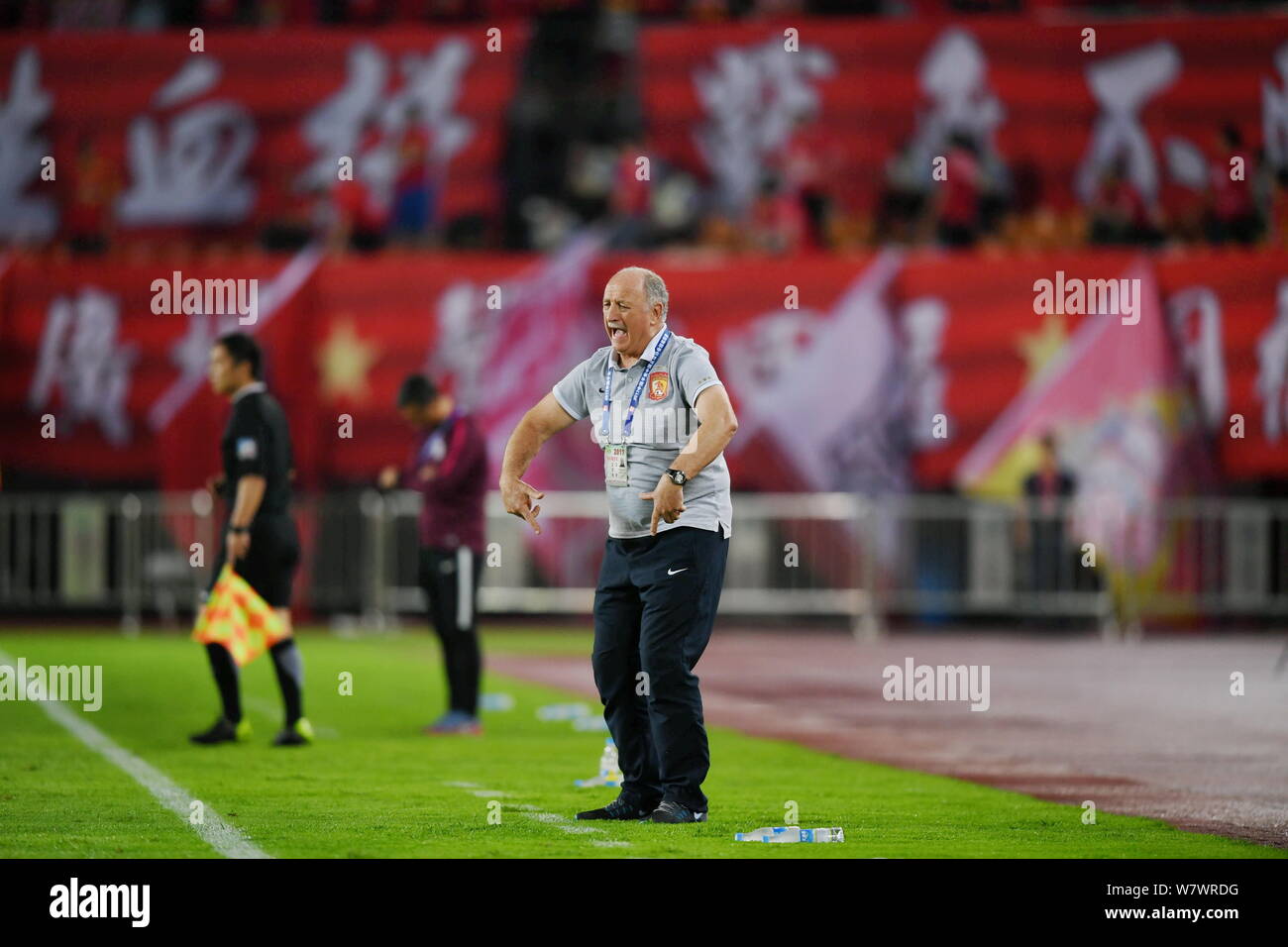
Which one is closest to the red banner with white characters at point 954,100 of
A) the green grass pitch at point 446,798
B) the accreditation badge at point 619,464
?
the green grass pitch at point 446,798

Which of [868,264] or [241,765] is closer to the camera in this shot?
[241,765]

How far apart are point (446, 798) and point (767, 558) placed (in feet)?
51.4

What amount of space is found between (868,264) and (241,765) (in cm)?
1553

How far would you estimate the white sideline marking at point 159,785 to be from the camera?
8492 mm

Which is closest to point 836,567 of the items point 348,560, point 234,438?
point 348,560

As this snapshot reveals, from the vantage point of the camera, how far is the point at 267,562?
13.1 metres

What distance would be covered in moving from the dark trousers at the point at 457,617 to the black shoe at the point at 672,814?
5.04 metres

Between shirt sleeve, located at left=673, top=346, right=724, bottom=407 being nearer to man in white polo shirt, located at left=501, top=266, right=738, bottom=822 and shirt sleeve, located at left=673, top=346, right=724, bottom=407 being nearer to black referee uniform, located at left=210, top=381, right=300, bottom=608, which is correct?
man in white polo shirt, located at left=501, top=266, right=738, bottom=822

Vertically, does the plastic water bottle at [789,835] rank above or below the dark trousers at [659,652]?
below

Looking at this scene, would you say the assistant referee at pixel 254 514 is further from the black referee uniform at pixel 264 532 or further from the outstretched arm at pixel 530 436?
the outstretched arm at pixel 530 436

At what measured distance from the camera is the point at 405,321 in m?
26.2

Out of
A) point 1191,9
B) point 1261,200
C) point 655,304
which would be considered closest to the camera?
point 655,304

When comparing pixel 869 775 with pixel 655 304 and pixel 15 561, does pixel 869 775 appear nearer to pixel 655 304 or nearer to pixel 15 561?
pixel 655 304

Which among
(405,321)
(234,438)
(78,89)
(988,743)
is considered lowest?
(988,743)
